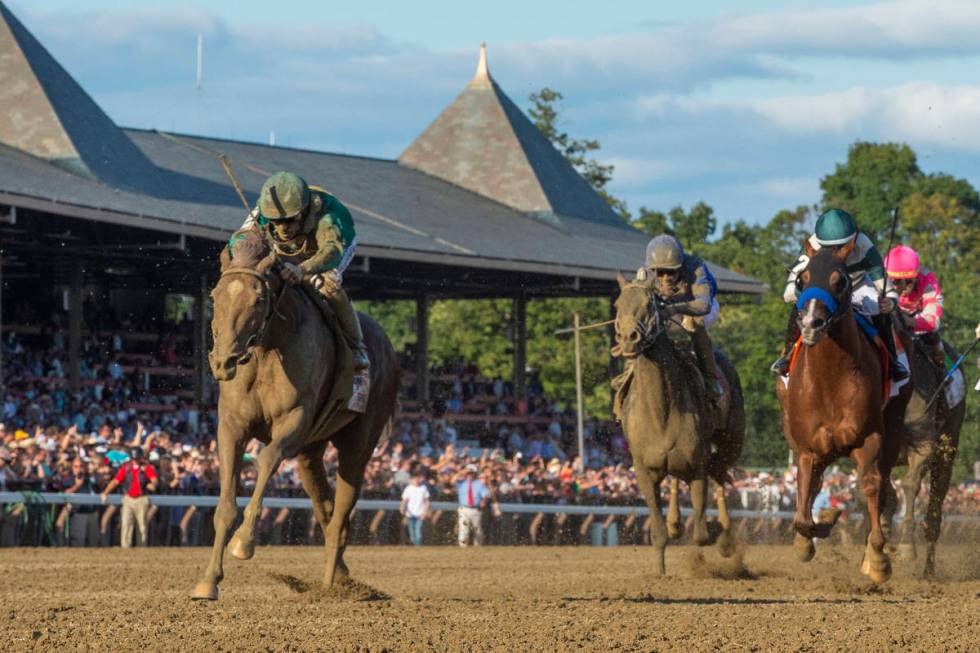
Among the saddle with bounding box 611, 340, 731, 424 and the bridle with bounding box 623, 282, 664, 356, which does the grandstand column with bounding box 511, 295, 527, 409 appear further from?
the bridle with bounding box 623, 282, 664, 356

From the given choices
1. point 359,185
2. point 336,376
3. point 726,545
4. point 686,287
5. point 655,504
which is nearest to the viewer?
point 336,376

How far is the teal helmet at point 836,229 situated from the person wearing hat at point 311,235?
10.5 ft

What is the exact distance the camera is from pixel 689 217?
78.8 metres

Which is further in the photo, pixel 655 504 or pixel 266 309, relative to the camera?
pixel 655 504

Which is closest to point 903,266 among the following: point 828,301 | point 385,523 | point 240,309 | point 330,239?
point 828,301

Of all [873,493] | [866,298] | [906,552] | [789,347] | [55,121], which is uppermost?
[55,121]

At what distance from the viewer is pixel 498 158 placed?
43.6 metres

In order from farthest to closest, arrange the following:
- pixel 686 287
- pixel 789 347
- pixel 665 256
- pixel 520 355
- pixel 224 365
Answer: pixel 520 355, pixel 686 287, pixel 665 256, pixel 789 347, pixel 224 365

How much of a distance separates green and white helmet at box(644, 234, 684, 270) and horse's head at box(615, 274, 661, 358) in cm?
109

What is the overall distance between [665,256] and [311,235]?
3917 millimetres

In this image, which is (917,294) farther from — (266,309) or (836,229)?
(266,309)

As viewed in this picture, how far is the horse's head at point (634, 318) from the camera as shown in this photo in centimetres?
1305

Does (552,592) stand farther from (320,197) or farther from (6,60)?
(6,60)

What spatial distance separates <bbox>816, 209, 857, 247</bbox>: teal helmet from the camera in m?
12.4
